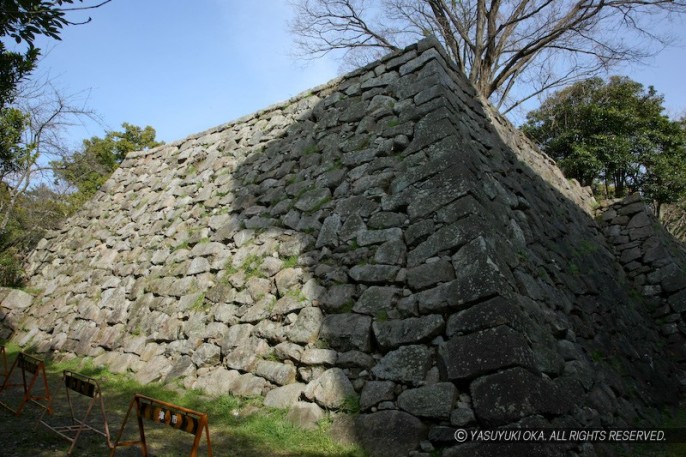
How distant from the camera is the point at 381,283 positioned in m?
4.06

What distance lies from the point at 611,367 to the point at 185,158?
7.89 m

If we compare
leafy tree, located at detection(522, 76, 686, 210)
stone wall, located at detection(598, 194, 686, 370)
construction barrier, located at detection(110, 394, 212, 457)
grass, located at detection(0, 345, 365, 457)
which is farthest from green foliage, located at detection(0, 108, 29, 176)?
leafy tree, located at detection(522, 76, 686, 210)

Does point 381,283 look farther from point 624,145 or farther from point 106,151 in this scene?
point 106,151

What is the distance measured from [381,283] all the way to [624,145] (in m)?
11.8

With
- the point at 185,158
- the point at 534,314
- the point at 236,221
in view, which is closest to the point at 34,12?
the point at 236,221

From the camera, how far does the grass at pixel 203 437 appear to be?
3312 mm

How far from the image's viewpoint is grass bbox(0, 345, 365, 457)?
3312 mm

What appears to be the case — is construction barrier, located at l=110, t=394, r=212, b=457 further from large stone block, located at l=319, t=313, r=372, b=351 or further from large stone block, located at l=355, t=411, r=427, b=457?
large stone block, located at l=319, t=313, r=372, b=351

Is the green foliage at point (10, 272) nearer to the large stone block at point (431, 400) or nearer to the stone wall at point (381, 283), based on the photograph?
the stone wall at point (381, 283)

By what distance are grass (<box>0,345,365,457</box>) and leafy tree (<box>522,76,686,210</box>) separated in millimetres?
12073

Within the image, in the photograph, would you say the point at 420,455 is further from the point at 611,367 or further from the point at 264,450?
the point at 611,367

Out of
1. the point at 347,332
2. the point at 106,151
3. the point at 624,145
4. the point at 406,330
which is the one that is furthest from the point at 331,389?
the point at 106,151

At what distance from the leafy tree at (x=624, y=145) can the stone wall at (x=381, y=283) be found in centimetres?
555

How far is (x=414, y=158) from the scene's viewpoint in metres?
4.76
